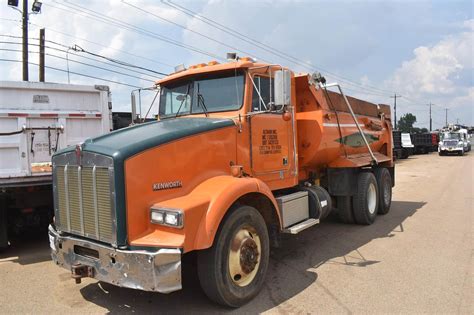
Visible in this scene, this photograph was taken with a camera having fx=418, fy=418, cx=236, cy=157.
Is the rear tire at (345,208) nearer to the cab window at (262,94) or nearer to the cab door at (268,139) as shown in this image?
the cab door at (268,139)

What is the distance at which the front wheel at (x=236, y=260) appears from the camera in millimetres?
4254

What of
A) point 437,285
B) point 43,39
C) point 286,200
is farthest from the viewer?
point 43,39

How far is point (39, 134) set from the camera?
7074 mm

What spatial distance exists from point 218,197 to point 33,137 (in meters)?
4.30

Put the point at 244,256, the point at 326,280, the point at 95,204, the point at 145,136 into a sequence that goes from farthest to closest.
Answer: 1. the point at 326,280
2. the point at 244,256
3. the point at 145,136
4. the point at 95,204

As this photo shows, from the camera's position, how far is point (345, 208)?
8523mm

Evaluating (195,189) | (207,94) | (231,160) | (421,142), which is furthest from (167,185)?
(421,142)

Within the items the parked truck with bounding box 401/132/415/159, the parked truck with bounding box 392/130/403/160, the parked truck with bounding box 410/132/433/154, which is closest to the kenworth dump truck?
the parked truck with bounding box 392/130/403/160

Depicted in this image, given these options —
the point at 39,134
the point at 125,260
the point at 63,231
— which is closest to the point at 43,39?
the point at 39,134

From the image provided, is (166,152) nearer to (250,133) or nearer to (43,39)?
(250,133)

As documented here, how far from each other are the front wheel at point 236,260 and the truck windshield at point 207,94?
58.5 inches

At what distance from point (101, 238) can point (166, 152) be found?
1.05 meters

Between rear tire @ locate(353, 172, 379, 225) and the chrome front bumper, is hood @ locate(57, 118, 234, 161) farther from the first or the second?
rear tire @ locate(353, 172, 379, 225)

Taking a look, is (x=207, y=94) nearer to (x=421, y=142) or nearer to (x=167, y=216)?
(x=167, y=216)
